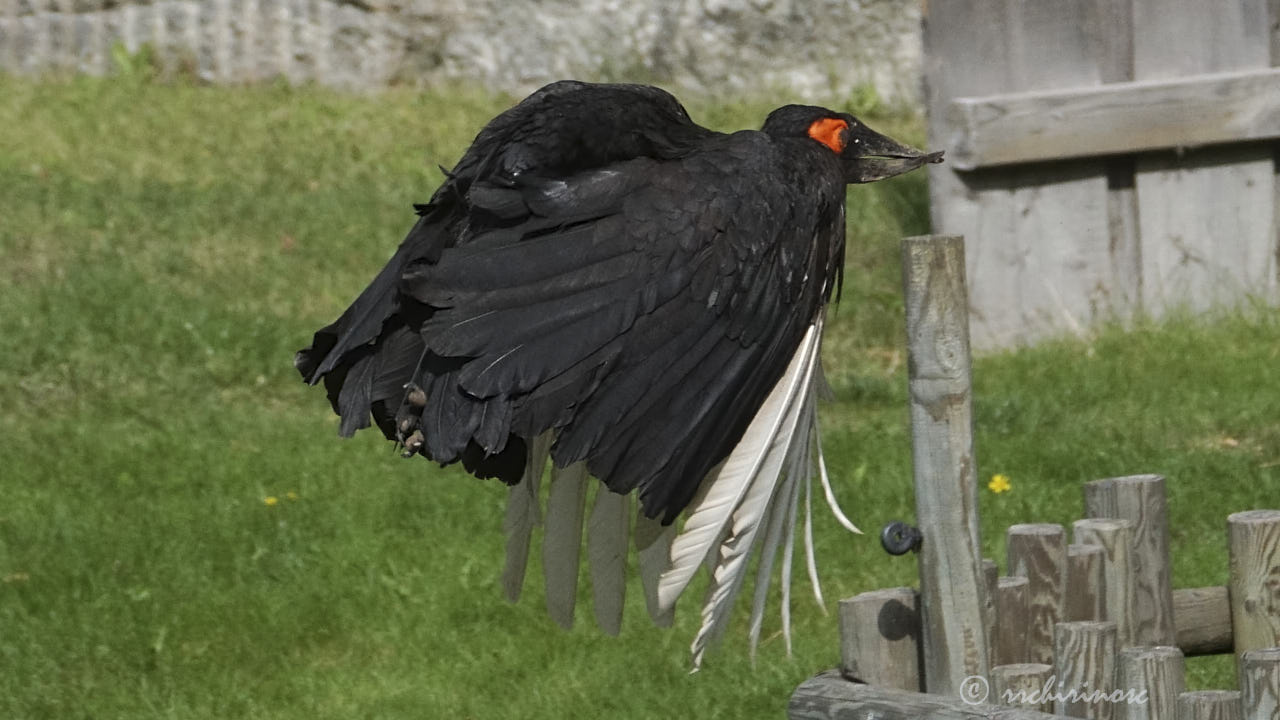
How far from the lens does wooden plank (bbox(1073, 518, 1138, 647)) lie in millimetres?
3736

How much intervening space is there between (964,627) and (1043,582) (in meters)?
0.47

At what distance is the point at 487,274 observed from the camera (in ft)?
11.3

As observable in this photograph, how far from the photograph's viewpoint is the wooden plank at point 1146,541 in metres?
3.83

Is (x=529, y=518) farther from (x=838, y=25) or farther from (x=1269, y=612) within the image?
(x=838, y=25)

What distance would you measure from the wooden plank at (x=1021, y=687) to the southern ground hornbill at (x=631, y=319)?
48cm

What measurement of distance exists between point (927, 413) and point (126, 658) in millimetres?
2821

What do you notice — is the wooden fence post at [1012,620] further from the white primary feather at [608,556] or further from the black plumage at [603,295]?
the white primary feather at [608,556]

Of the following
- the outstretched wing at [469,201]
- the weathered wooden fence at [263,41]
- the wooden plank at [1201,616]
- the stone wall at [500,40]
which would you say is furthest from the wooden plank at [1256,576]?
the weathered wooden fence at [263,41]

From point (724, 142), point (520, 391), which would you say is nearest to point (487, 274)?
point (520, 391)

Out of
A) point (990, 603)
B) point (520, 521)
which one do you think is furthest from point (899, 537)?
point (520, 521)

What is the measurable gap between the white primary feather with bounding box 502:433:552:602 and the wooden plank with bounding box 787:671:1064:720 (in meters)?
0.94

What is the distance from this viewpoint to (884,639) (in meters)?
3.43

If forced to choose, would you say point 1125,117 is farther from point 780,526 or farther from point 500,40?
point 500,40

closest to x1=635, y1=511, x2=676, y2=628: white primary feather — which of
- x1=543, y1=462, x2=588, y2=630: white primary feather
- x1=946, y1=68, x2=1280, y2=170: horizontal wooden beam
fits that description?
x1=543, y1=462, x2=588, y2=630: white primary feather
